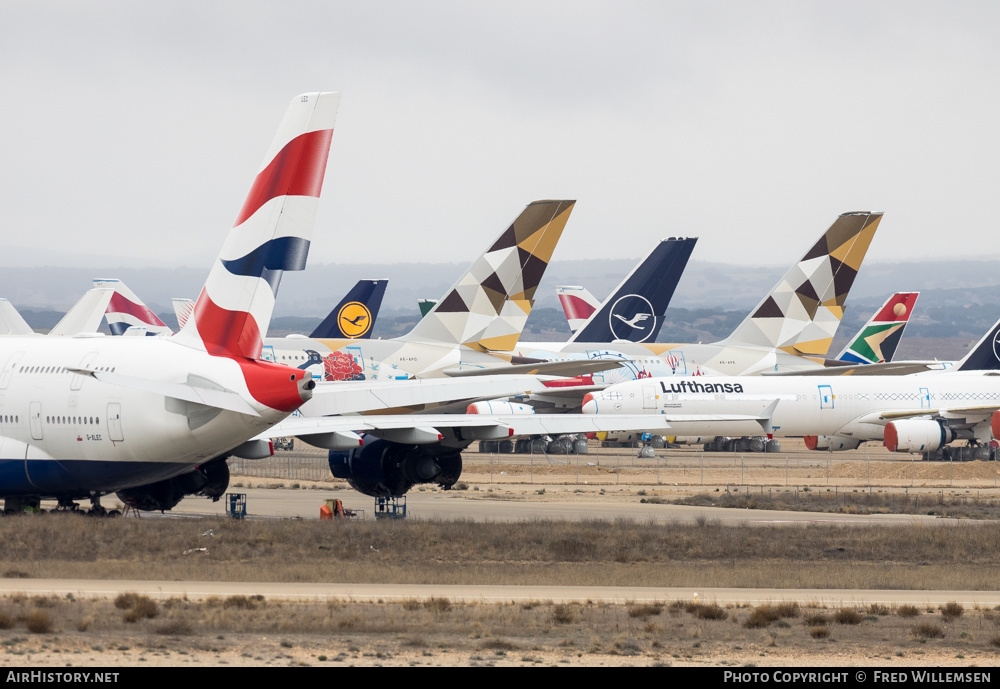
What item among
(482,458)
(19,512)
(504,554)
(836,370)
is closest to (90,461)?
(19,512)

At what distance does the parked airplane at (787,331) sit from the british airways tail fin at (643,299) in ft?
2.92

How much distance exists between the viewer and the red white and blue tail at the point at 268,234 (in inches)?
1204

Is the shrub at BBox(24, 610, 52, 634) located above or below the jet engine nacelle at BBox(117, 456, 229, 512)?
below

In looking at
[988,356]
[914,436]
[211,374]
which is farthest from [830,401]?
[211,374]

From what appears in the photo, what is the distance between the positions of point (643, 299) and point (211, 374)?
61458 mm

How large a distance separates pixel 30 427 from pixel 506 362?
31.6 m

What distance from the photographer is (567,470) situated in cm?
6938

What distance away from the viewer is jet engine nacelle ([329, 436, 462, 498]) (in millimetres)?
39594

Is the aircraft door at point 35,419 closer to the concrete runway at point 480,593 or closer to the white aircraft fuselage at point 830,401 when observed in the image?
the concrete runway at point 480,593

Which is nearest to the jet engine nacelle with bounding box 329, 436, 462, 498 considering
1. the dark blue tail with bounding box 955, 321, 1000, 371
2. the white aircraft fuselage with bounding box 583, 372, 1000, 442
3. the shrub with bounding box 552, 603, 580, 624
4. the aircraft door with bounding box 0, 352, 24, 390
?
the aircraft door with bounding box 0, 352, 24, 390

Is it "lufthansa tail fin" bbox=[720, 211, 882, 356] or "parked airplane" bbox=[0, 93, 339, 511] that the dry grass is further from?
"lufthansa tail fin" bbox=[720, 211, 882, 356]

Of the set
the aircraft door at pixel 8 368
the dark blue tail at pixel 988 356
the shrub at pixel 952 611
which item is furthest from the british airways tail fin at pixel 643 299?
the shrub at pixel 952 611

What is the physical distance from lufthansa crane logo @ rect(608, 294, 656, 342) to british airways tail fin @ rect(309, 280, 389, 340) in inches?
741

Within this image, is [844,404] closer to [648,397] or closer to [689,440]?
[689,440]
